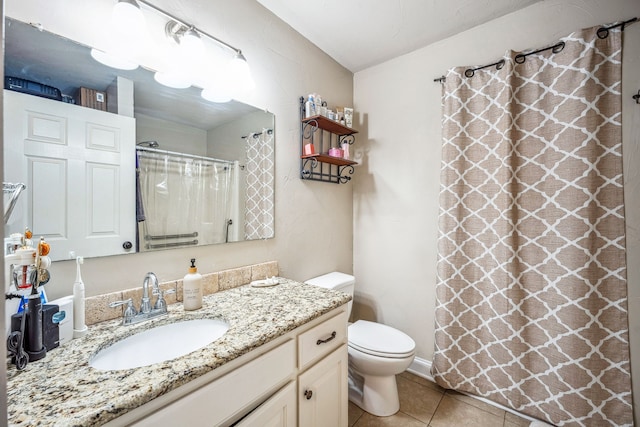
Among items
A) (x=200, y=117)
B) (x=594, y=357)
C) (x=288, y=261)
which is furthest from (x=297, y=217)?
(x=594, y=357)

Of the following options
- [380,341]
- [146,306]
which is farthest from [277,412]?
[380,341]

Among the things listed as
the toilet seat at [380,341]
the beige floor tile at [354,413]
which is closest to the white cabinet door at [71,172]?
the toilet seat at [380,341]

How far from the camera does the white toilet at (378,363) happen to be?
147cm

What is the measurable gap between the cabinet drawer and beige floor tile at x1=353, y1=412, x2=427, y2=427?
0.66 metres

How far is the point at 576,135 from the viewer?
4.46 feet

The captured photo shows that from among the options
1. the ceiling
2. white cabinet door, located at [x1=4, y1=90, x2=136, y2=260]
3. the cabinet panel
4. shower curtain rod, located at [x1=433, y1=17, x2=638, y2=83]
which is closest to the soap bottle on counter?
white cabinet door, located at [x1=4, y1=90, x2=136, y2=260]

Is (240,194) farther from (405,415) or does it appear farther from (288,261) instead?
(405,415)

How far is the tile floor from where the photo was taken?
4.88 ft

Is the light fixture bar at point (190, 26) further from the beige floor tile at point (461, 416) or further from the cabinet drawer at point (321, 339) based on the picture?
the beige floor tile at point (461, 416)

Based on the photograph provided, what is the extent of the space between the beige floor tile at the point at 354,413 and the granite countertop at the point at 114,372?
93 cm

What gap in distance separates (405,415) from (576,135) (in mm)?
1812

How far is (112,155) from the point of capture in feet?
3.24

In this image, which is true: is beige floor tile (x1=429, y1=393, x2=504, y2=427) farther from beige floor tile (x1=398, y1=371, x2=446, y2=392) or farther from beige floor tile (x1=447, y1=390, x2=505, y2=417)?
beige floor tile (x1=398, y1=371, x2=446, y2=392)

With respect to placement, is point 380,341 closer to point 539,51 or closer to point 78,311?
point 78,311
